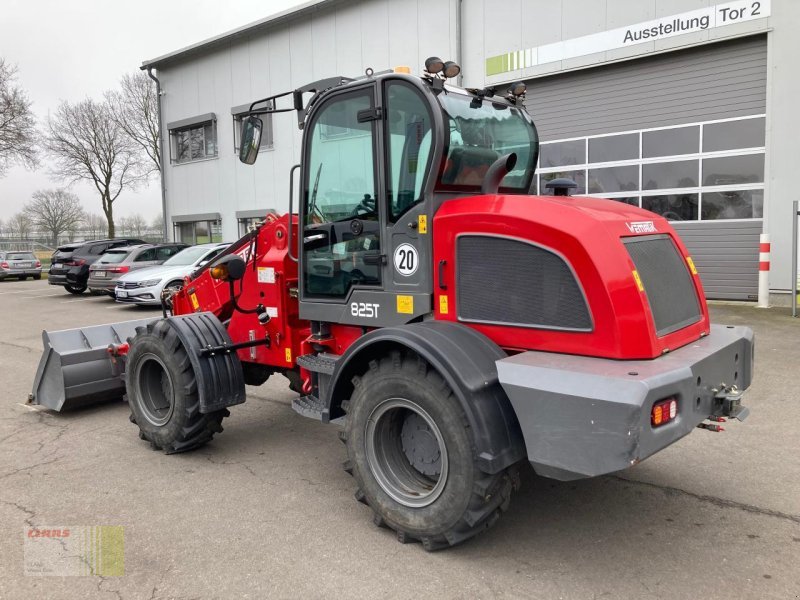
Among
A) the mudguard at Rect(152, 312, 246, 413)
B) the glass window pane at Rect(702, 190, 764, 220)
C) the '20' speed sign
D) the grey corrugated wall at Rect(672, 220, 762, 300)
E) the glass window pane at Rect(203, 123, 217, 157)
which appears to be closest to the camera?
the '20' speed sign

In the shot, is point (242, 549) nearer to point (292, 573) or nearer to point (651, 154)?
point (292, 573)

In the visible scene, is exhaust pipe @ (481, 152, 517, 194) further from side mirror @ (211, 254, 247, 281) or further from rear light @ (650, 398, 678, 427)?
side mirror @ (211, 254, 247, 281)

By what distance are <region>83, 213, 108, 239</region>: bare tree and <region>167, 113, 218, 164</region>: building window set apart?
→ 81.3 feet

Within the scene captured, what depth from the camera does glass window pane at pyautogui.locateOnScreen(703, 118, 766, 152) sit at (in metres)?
11.3

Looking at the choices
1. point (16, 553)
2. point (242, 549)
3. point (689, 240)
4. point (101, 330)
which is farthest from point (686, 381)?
point (689, 240)

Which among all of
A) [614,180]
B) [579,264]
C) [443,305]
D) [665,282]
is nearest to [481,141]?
[443,305]

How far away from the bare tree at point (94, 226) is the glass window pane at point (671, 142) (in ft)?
133

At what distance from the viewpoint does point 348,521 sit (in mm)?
3754

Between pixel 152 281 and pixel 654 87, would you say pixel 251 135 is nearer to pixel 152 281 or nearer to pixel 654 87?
pixel 654 87

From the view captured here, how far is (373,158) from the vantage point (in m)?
Answer: 3.95

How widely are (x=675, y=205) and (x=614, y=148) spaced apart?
1696 mm

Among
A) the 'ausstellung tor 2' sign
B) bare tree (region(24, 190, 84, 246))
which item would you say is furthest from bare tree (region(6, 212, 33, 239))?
the 'ausstellung tor 2' sign

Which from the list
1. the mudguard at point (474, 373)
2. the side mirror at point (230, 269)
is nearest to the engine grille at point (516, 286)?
the mudguard at point (474, 373)

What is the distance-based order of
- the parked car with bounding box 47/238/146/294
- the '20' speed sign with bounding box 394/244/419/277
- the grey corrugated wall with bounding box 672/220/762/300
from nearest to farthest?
the '20' speed sign with bounding box 394/244/419/277
the grey corrugated wall with bounding box 672/220/762/300
the parked car with bounding box 47/238/146/294
